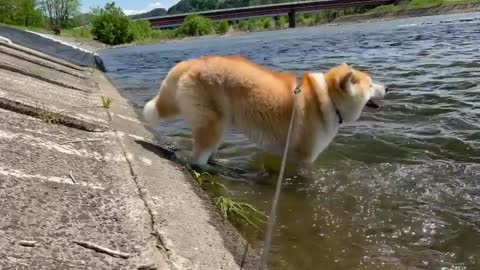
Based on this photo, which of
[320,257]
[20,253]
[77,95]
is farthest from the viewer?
[77,95]

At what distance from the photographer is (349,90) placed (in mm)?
4926

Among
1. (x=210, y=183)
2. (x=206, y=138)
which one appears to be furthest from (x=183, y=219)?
(x=206, y=138)

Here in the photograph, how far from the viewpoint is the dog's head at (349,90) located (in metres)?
4.90

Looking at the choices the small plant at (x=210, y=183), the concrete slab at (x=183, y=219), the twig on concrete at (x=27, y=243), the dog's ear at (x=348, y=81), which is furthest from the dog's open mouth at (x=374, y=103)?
the twig on concrete at (x=27, y=243)

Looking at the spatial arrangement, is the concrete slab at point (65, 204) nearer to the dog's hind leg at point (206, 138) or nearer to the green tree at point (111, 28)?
the dog's hind leg at point (206, 138)

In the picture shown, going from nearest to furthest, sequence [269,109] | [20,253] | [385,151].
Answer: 1. [20,253]
2. [269,109]
3. [385,151]

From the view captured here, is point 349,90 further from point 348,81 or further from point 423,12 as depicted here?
point 423,12

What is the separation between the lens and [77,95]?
6.85 metres

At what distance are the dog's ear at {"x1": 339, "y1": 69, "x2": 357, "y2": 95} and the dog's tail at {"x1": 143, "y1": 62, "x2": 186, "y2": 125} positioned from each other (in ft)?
5.27

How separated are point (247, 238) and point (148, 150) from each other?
4.74 feet

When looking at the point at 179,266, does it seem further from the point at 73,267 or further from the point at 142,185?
the point at 142,185

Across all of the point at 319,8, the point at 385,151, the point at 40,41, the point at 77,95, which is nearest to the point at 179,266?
the point at 385,151

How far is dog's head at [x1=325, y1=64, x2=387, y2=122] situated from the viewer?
16.1 feet

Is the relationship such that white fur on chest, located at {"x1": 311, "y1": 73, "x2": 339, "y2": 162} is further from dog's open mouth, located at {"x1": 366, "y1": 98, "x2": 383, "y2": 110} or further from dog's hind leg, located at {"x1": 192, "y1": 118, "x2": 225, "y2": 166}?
dog's hind leg, located at {"x1": 192, "y1": 118, "x2": 225, "y2": 166}
